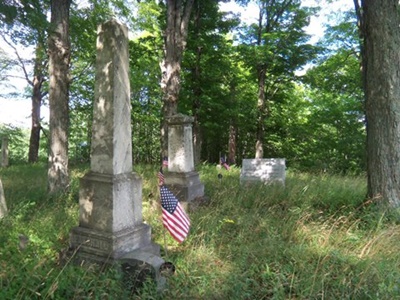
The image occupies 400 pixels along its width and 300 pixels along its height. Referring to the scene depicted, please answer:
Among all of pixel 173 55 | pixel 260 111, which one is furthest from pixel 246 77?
pixel 173 55

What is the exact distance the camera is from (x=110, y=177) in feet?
12.5

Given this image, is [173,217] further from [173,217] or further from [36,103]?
[36,103]

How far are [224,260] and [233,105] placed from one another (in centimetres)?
1389

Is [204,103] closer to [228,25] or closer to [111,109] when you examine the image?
[228,25]

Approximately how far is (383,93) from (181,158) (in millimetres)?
4264

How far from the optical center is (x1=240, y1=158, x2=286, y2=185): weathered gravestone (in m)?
8.54

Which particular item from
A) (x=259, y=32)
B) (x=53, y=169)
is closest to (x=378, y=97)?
(x=53, y=169)

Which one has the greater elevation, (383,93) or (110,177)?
(383,93)

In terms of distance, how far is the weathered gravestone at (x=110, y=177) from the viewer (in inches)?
149

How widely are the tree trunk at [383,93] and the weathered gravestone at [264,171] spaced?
341 cm

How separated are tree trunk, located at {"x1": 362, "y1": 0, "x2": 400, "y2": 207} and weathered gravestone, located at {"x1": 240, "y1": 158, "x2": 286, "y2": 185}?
341 cm

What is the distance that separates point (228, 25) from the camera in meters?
15.8

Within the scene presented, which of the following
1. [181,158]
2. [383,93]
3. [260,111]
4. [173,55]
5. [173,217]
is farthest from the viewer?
[260,111]

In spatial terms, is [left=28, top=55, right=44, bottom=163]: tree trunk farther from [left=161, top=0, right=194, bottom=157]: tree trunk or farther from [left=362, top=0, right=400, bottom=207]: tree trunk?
[left=362, top=0, right=400, bottom=207]: tree trunk
